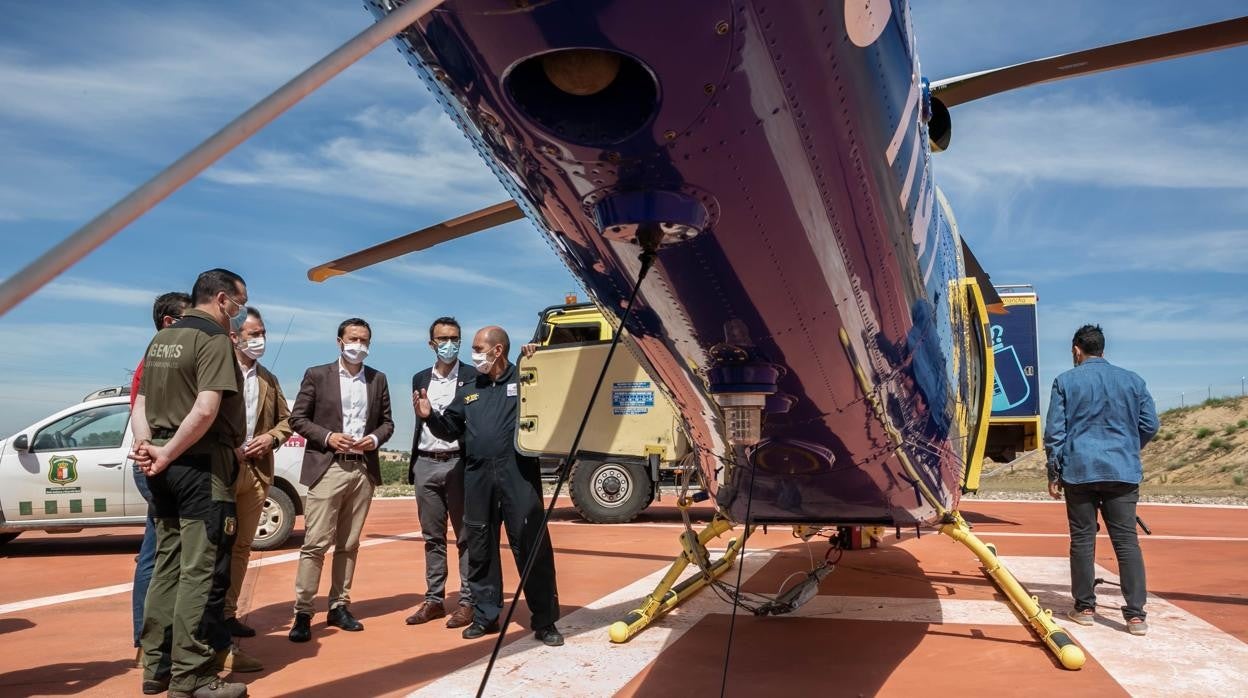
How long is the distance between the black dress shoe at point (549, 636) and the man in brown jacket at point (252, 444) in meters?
1.43

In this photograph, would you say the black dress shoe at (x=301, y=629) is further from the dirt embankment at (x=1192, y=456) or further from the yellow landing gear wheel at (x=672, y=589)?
the dirt embankment at (x=1192, y=456)

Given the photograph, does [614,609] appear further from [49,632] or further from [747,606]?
[49,632]

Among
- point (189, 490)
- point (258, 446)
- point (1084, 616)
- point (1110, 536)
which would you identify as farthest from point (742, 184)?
point (1084, 616)

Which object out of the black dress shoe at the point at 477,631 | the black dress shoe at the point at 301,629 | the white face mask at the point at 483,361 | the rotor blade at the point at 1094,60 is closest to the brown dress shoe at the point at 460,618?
the black dress shoe at the point at 477,631

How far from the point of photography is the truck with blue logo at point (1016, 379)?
1140 centimetres

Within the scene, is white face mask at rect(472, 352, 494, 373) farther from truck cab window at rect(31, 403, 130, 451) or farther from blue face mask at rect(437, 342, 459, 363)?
truck cab window at rect(31, 403, 130, 451)

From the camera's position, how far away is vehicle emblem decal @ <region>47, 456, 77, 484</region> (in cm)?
827

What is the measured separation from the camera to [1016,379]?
1154cm

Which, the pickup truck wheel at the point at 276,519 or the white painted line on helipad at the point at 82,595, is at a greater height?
the pickup truck wheel at the point at 276,519

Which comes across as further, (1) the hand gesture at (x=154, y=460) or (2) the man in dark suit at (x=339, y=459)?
(2) the man in dark suit at (x=339, y=459)

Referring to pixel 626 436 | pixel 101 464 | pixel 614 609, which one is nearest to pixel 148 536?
pixel 614 609

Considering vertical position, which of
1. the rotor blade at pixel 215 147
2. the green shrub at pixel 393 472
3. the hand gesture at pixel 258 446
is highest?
the rotor blade at pixel 215 147

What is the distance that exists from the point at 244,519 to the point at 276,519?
450 cm

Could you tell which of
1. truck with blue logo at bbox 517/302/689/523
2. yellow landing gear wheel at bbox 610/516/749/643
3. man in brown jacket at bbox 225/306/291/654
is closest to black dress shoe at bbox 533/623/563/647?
yellow landing gear wheel at bbox 610/516/749/643
